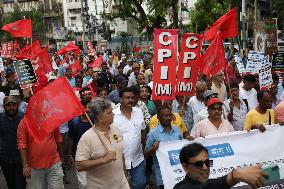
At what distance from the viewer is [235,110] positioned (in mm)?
7336

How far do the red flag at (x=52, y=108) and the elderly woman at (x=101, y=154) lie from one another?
32 cm

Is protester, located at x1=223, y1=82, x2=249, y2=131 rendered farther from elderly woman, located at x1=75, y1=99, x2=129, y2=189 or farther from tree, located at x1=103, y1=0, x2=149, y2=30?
tree, located at x1=103, y1=0, x2=149, y2=30

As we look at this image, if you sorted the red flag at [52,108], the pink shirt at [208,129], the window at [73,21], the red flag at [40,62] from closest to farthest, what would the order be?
the red flag at [52,108], the pink shirt at [208,129], the red flag at [40,62], the window at [73,21]

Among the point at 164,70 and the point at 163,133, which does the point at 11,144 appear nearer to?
the point at 163,133

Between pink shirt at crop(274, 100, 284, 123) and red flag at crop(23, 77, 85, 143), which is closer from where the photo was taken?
red flag at crop(23, 77, 85, 143)

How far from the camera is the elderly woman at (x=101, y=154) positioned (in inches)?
193

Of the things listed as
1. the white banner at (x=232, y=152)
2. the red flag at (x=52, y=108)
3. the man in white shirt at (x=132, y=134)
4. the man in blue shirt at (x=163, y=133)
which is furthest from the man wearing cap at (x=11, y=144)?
the white banner at (x=232, y=152)

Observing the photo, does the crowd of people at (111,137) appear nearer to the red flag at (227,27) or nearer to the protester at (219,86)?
the red flag at (227,27)

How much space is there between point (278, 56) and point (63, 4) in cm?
8192

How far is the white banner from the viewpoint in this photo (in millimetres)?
5898

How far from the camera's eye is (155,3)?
32.8 metres

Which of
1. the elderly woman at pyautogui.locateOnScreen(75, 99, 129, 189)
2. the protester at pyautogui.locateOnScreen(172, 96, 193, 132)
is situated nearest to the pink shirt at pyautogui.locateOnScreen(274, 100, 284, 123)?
the protester at pyautogui.locateOnScreen(172, 96, 193, 132)

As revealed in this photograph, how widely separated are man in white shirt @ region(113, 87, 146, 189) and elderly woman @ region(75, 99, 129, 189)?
1.18 metres

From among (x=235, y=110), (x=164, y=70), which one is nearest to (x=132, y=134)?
(x=164, y=70)
